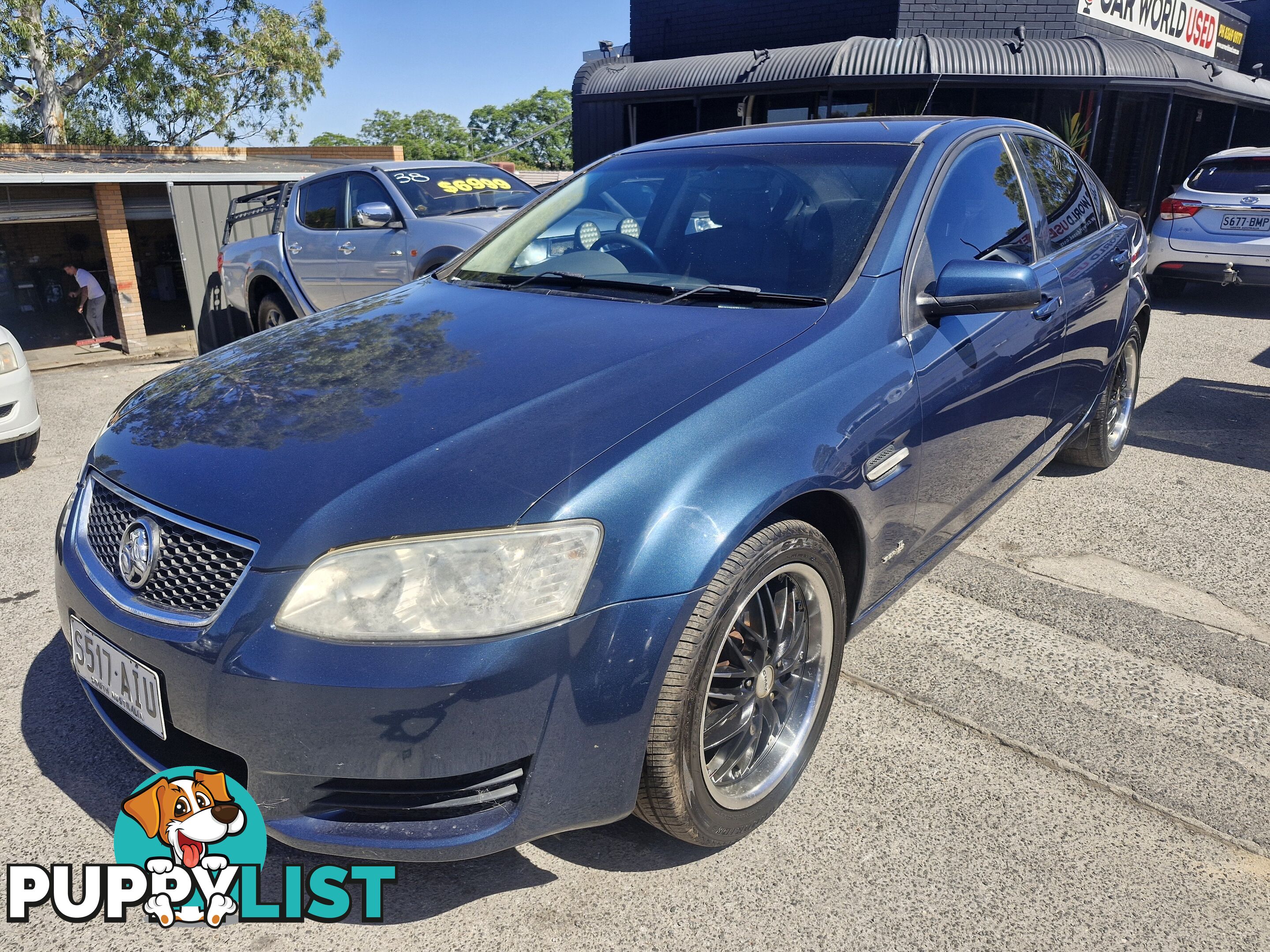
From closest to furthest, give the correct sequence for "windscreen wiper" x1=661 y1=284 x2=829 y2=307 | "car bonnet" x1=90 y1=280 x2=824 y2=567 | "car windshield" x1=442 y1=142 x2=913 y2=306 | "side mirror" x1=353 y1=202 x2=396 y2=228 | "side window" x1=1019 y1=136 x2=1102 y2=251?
"car bonnet" x1=90 y1=280 x2=824 y2=567 → "windscreen wiper" x1=661 y1=284 x2=829 y2=307 → "car windshield" x1=442 y1=142 x2=913 y2=306 → "side window" x1=1019 y1=136 x2=1102 y2=251 → "side mirror" x1=353 y1=202 x2=396 y2=228

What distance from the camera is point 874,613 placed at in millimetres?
2734

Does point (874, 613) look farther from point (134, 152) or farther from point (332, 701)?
point (134, 152)

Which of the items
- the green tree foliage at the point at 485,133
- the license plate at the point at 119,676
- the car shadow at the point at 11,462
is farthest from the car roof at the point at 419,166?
the green tree foliage at the point at 485,133

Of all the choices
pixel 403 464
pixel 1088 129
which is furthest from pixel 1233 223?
pixel 403 464

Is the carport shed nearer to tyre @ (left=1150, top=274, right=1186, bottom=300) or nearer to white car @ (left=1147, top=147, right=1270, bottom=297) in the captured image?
white car @ (left=1147, top=147, right=1270, bottom=297)

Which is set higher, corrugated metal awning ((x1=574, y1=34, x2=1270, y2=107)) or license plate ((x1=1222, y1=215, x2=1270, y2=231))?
corrugated metal awning ((x1=574, y1=34, x2=1270, y2=107))

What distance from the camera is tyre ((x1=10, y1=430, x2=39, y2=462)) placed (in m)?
5.64

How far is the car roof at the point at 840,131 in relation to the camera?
312 centimetres

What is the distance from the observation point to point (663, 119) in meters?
Answer: 16.1

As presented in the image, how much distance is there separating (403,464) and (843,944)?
4.59 feet

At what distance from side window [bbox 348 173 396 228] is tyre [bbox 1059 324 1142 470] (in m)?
5.52

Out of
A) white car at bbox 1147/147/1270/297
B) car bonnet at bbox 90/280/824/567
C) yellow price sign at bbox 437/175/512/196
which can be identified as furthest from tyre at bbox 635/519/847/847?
white car at bbox 1147/147/1270/297

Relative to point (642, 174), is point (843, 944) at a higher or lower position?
lower

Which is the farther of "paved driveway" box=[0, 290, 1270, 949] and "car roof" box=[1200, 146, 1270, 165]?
"car roof" box=[1200, 146, 1270, 165]
